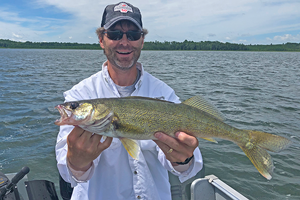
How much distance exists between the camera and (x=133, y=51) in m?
3.66

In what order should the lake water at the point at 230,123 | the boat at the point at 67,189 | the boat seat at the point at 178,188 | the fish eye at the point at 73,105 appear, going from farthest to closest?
1. the lake water at the point at 230,123
2. the boat seat at the point at 178,188
3. the boat at the point at 67,189
4. the fish eye at the point at 73,105

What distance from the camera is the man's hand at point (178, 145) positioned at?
272 cm

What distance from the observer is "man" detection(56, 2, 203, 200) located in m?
2.72

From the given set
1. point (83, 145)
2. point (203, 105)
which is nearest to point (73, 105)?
point (83, 145)

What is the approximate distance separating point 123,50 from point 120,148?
1.58 m

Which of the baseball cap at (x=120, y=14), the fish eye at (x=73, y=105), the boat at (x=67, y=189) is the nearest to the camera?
the fish eye at (x=73, y=105)

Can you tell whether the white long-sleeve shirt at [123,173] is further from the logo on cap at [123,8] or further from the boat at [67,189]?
the logo on cap at [123,8]

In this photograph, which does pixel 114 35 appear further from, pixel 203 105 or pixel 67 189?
pixel 67 189

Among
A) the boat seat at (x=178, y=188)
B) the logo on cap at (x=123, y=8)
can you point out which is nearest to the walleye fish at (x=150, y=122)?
the logo on cap at (x=123, y=8)

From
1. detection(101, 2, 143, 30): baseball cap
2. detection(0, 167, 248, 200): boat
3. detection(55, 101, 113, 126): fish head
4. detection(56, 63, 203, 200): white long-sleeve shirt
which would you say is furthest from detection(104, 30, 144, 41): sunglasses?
detection(0, 167, 248, 200): boat

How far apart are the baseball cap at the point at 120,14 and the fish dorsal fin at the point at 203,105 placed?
1544 mm

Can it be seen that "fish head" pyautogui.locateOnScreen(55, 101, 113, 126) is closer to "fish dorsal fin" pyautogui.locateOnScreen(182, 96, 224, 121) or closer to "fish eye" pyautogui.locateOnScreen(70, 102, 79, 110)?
"fish eye" pyautogui.locateOnScreen(70, 102, 79, 110)

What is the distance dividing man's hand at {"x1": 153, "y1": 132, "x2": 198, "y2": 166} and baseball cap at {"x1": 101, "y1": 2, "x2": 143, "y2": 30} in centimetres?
195

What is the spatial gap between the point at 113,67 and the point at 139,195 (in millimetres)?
2033
